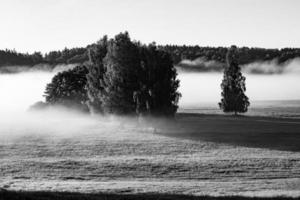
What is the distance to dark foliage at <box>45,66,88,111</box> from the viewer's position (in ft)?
302

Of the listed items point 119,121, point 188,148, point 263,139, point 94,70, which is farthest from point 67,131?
point 263,139

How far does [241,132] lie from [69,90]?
135 feet

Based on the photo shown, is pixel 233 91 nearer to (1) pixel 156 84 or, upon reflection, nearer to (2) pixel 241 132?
(2) pixel 241 132

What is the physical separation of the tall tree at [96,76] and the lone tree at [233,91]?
28933 millimetres

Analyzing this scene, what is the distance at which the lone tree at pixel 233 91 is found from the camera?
94.4m

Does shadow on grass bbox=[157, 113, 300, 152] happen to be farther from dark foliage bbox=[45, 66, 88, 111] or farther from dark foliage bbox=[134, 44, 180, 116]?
dark foliage bbox=[45, 66, 88, 111]

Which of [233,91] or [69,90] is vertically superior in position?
[69,90]

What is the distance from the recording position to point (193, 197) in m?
27.0

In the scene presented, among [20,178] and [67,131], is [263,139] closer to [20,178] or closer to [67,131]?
[67,131]

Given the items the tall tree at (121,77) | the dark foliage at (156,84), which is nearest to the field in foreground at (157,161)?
the dark foliage at (156,84)

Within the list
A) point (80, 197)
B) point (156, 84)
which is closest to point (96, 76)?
point (156, 84)

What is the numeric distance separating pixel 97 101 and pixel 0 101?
102 metres

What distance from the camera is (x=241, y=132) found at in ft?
209

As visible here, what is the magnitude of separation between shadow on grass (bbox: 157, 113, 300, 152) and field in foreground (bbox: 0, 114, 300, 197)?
0.11m
